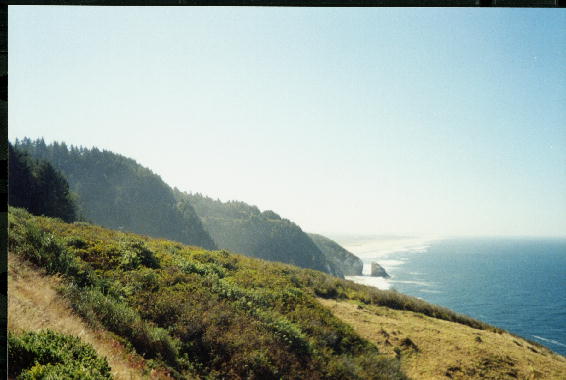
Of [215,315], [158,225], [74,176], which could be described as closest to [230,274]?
[215,315]

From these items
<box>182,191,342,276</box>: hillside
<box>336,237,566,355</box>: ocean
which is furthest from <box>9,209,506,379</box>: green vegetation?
<box>182,191,342,276</box>: hillside

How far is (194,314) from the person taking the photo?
29.1ft

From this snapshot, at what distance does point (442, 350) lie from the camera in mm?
12211

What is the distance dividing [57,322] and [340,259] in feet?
487

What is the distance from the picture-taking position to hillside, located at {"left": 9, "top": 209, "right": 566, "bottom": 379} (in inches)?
276

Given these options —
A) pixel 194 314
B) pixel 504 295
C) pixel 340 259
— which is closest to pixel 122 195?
pixel 340 259

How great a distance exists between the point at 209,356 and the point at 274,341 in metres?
2.16

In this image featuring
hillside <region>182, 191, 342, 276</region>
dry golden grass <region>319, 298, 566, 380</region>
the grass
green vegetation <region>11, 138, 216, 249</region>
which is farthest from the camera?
hillside <region>182, 191, 342, 276</region>

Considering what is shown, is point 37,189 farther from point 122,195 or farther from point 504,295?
point 504,295

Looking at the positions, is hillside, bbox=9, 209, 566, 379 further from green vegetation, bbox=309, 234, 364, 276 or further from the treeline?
green vegetation, bbox=309, 234, 364, 276

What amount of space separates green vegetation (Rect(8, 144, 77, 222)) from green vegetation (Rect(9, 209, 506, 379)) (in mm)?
30663

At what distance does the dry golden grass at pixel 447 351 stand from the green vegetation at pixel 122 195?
98916mm

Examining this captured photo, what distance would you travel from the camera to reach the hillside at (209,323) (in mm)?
7020
